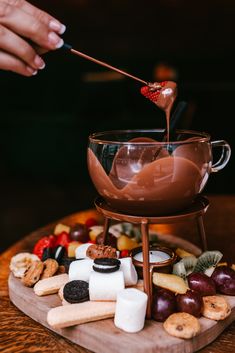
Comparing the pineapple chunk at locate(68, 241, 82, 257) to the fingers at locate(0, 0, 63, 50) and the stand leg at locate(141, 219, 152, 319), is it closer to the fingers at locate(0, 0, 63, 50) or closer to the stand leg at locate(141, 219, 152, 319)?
the stand leg at locate(141, 219, 152, 319)

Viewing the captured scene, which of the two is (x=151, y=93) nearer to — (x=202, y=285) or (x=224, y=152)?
(x=224, y=152)

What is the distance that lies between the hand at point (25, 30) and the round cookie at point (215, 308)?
60 centimetres

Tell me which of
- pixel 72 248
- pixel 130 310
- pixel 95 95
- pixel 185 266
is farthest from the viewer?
pixel 95 95

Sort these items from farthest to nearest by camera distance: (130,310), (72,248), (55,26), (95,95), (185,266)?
(95,95) < (72,248) < (185,266) < (55,26) < (130,310)

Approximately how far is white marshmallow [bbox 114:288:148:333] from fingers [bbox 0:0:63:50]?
20.0 inches

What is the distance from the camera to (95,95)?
4.50m

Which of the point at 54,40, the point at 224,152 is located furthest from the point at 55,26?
the point at 224,152

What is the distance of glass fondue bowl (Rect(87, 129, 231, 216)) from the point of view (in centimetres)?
91

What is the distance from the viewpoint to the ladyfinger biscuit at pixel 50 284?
1.00m

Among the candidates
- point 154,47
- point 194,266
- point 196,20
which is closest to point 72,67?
point 154,47

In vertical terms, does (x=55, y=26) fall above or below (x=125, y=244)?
above

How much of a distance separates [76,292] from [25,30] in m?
0.53

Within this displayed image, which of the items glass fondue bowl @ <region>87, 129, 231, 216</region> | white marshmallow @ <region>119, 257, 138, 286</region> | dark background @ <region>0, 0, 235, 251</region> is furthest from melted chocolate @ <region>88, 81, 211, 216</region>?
dark background @ <region>0, 0, 235, 251</region>

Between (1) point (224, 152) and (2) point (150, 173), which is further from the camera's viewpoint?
(1) point (224, 152)
